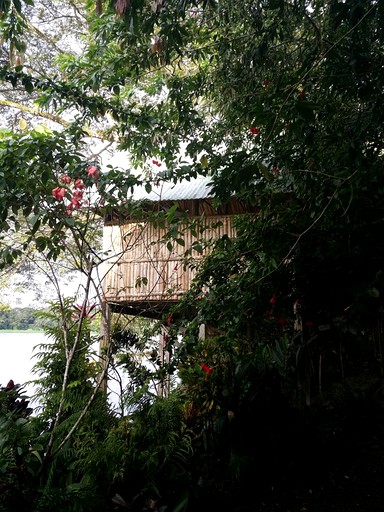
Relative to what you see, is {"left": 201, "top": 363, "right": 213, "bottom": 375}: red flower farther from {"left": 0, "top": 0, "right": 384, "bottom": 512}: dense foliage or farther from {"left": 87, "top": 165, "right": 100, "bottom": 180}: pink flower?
{"left": 87, "top": 165, "right": 100, "bottom": 180}: pink flower

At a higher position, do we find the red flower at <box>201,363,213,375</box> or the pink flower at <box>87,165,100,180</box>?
the pink flower at <box>87,165,100,180</box>

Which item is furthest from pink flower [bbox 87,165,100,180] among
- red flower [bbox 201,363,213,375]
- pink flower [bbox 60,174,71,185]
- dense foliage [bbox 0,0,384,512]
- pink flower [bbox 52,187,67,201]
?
red flower [bbox 201,363,213,375]

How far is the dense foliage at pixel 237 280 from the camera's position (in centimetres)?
230

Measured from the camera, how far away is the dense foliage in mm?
2301

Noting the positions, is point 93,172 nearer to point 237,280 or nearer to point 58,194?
point 58,194

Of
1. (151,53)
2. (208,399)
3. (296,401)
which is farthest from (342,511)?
(151,53)

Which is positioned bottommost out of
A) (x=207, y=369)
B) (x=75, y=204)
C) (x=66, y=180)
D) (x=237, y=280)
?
(x=207, y=369)

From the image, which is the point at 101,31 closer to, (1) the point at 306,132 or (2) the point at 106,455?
(1) the point at 306,132

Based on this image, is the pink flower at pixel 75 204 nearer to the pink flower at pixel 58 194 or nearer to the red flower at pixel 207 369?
the pink flower at pixel 58 194

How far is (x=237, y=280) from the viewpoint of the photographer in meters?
2.95

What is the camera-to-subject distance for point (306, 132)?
2.54 metres

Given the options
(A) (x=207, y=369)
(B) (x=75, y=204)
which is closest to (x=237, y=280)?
(A) (x=207, y=369)

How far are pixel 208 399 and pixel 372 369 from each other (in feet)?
7.78

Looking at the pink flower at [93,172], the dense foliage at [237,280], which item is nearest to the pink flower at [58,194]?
the dense foliage at [237,280]
